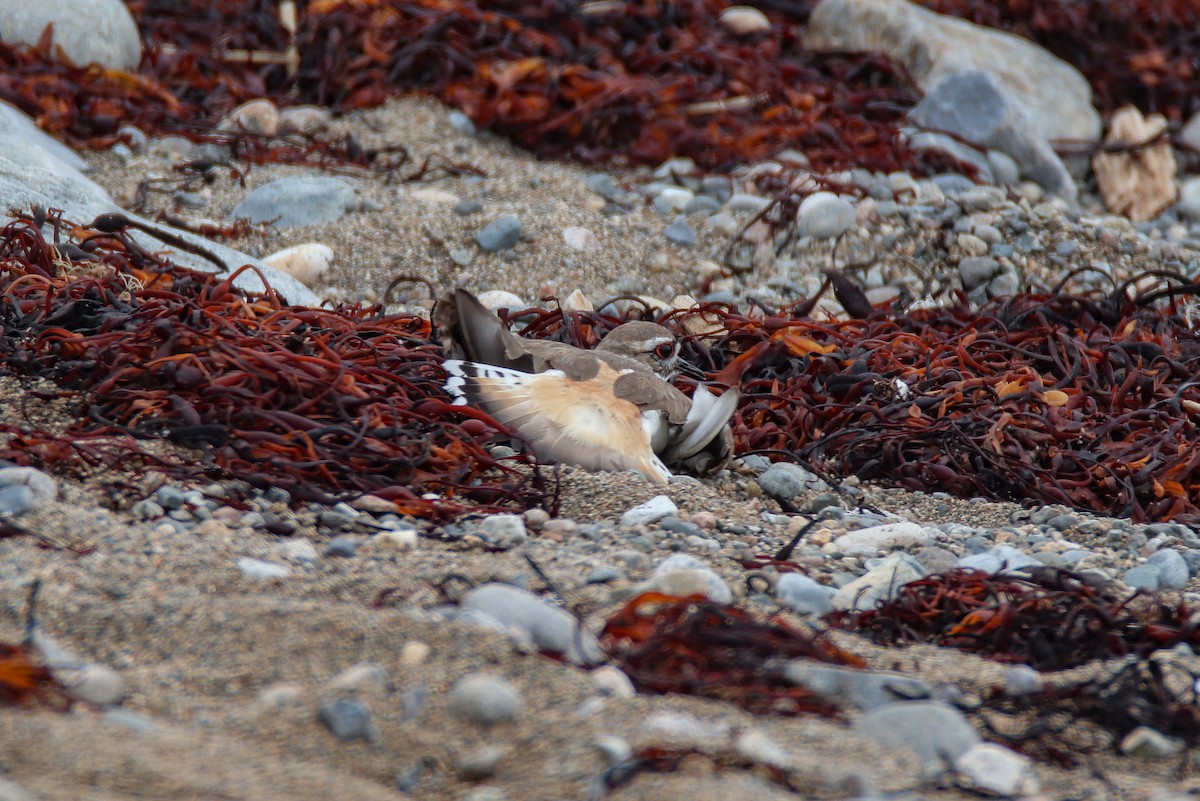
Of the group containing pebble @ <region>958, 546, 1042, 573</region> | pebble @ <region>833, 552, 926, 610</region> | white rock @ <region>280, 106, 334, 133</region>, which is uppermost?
pebble @ <region>833, 552, 926, 610</region>

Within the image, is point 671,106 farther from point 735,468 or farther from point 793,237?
point 735,468

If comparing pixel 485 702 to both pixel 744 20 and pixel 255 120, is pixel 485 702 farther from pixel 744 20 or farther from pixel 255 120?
pixel 744 20

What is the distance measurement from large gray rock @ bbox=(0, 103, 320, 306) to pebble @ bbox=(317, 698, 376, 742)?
123 inches

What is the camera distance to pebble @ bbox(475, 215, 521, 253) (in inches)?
224

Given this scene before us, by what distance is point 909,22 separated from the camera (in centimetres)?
823

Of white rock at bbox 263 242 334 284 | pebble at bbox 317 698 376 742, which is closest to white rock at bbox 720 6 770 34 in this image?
white rock at bbox 263 242 334 284

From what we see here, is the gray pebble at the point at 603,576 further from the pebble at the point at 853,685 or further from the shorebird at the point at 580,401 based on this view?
the shorebird at the point at 580,401

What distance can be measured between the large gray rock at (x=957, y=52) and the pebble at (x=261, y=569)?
661 centimetres

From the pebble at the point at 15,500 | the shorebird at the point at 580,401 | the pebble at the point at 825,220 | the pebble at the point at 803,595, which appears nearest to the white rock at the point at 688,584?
the pebble at the point at 803,595

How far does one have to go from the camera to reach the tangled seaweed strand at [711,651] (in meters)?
2.15

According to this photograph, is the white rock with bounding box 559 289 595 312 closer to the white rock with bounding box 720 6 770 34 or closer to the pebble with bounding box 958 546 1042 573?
the pebble with bounding box 958 546 1042 573

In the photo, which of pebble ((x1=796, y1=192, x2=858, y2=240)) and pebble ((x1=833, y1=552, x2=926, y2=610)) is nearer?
pebble ((x1=833, y1=552, x2=926, y2=610))

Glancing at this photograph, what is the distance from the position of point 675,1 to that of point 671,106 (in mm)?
1608

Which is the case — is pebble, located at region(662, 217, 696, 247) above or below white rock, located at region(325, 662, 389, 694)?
below
